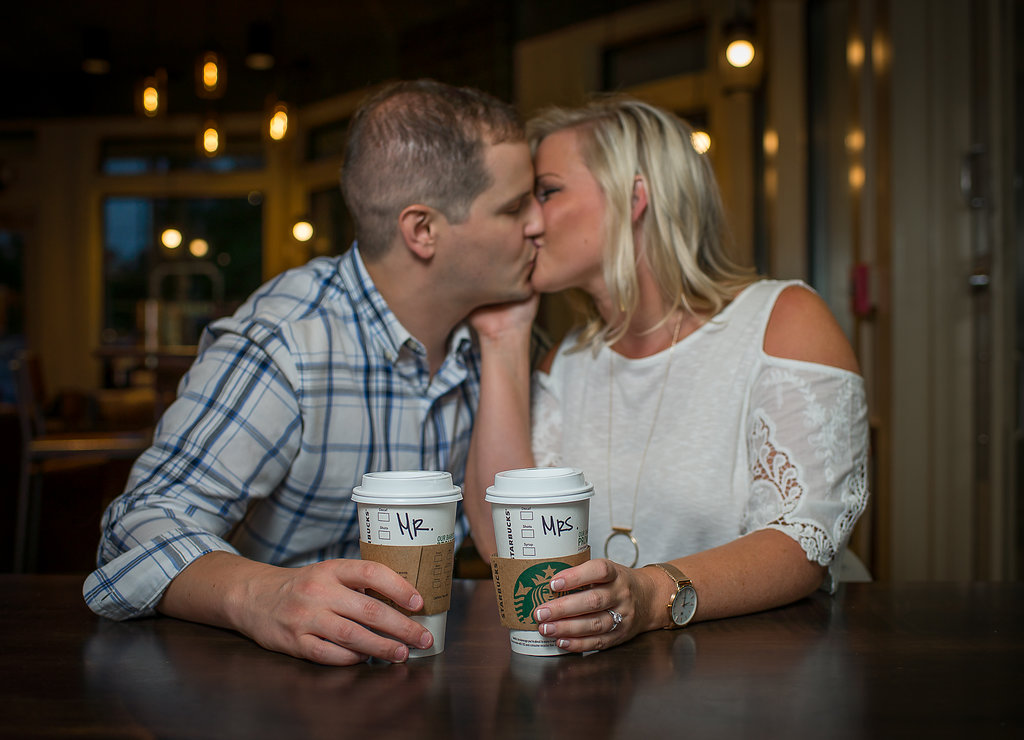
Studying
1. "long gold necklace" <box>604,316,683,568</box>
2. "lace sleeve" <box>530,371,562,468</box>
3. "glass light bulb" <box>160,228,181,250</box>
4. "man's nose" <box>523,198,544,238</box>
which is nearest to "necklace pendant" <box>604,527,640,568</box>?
"long gold necklace" <box>604,316,683,568</box>

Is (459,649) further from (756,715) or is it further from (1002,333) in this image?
(1002,333)

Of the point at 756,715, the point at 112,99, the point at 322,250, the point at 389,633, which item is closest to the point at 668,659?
the point at 756,715

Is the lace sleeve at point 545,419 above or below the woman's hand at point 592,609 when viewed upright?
above

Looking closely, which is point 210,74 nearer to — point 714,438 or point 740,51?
point 740,51

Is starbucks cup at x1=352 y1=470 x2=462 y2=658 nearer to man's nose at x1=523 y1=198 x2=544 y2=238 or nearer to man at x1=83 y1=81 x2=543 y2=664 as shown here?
man at x1=83 y1=81 x2=543 y2=664

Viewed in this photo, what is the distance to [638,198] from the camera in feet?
5.38

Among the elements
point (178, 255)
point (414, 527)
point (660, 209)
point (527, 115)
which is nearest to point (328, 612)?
point (414, 527)

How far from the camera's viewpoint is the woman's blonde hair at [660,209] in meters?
1.61

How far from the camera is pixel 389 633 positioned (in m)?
0.86

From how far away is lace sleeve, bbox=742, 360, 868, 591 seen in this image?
3.96ft

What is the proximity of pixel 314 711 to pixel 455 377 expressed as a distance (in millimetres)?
894

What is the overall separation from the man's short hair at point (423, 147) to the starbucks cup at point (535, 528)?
788 mm

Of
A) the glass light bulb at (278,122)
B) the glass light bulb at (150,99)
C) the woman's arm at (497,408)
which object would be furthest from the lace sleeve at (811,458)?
the glass light bulb at (150,99)

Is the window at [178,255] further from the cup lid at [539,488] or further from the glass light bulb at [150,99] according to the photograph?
the cup lid at [539,488]
